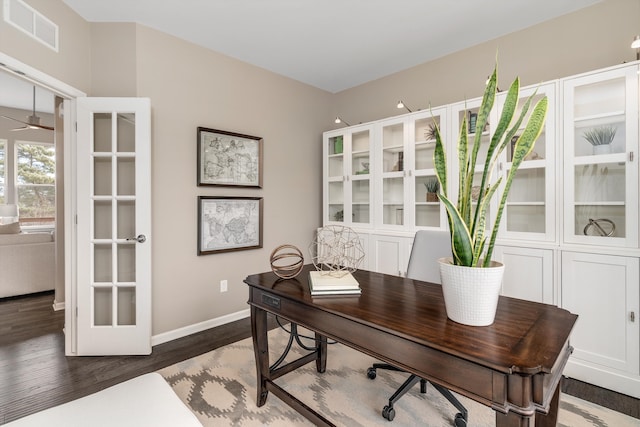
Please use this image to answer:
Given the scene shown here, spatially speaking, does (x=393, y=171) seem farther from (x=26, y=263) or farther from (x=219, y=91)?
(x=26, y=263)

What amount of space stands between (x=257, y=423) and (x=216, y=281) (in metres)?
1.65

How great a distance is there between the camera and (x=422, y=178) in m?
3.01

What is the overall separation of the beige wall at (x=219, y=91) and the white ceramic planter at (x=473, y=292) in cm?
239

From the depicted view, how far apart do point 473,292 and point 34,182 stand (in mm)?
7727

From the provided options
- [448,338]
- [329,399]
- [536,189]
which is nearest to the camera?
[448,338]

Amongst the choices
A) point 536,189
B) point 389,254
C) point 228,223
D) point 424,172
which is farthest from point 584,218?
point 228,223

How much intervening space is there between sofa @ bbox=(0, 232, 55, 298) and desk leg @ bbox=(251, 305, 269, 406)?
3.76m

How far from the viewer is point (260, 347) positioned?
1.82 metres

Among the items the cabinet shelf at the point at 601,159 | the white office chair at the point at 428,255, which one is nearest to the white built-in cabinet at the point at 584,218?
the cabinet shelf at the point at 601,159

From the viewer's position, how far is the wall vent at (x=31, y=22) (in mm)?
1893

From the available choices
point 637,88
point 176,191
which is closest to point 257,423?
point 176,191

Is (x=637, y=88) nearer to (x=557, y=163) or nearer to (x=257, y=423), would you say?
(x=557, y=163)

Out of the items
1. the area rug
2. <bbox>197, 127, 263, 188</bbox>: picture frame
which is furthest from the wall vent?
the area rug

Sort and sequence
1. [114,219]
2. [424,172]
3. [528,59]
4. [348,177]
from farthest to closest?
[348,177] → [424,172] → [528,59] → [114,219]
